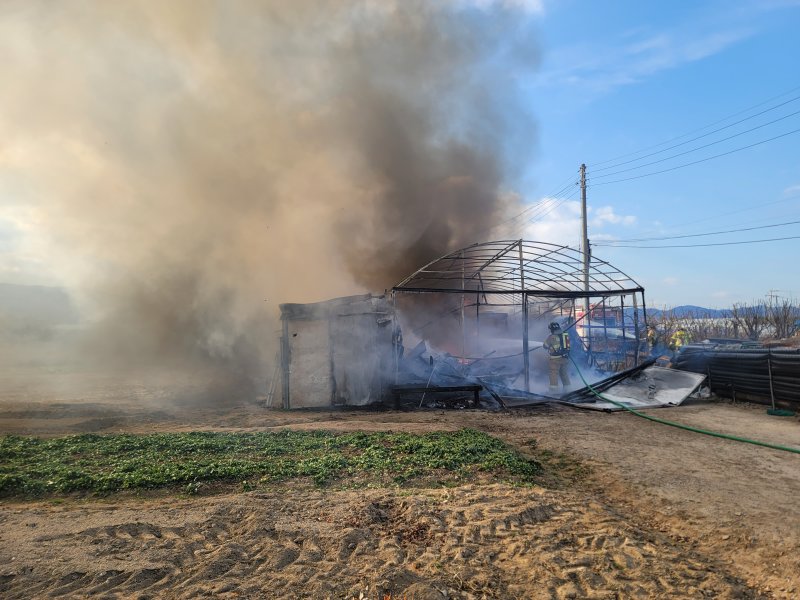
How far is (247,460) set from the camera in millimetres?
6543

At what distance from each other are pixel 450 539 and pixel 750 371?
1070 centimetres

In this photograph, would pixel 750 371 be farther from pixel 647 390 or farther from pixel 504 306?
pixel 504 306

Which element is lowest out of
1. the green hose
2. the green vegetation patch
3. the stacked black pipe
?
the green hose

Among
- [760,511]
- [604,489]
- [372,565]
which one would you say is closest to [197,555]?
[372,565]

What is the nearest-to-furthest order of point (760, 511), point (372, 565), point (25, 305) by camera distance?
1. point (372, 565)
2. point (760, 511)
3. point (25, 305)

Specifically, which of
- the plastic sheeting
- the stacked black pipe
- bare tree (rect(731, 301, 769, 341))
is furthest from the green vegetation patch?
bare tree (rect(731, 301, 769, 341))

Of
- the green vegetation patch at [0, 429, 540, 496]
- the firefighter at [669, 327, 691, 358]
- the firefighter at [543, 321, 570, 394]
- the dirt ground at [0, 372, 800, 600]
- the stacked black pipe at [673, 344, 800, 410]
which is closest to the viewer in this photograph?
the dirt ground at [0, 372, 800, 600]

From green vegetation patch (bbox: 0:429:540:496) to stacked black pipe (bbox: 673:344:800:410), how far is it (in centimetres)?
720

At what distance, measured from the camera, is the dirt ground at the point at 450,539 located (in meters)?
3.36

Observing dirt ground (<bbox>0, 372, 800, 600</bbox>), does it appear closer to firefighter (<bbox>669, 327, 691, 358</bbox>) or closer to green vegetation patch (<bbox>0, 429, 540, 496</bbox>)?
green vegetation patch (<bbox>0, 429, 540, 496</bbox>)

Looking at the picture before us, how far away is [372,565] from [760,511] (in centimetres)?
411

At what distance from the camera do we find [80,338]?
78.3 ft

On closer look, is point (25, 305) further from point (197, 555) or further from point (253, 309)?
point (197, 555)

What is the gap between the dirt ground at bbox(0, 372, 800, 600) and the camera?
336 cm
